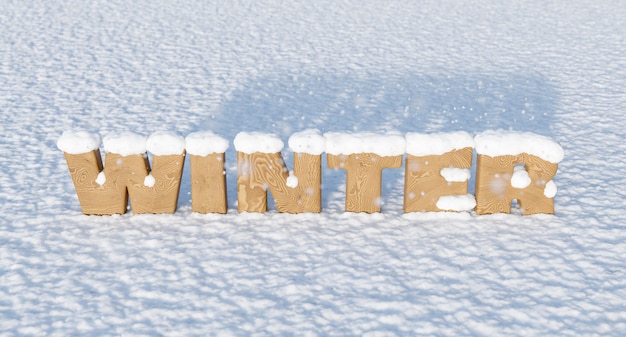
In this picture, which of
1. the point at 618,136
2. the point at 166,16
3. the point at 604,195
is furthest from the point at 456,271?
the point at 166,16

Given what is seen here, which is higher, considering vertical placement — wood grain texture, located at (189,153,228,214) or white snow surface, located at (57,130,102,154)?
white snow surface, located at (57,130,102,154)

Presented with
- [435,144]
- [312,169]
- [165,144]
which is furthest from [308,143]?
[165,144]

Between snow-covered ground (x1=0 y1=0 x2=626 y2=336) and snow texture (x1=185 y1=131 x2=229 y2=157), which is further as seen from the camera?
snow texture (x1=185 y1=131 x2=229 y2=157)

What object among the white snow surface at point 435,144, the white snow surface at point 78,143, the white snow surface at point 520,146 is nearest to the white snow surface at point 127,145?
the white snow surface at point 78,143

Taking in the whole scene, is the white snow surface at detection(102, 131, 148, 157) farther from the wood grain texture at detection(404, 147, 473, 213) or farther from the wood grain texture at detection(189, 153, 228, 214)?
the wood grain texture at detection(404, 147, 473, 213)

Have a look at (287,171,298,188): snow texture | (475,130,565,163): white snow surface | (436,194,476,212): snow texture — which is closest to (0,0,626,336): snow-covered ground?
(436,194,476,212): snow texture

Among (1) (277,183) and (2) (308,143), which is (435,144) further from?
(1) (277,183)

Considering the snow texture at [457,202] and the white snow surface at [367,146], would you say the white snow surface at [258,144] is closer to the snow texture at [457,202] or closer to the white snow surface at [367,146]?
the white snow surface at [367,146]

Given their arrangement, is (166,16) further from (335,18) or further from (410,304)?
(410,304)
